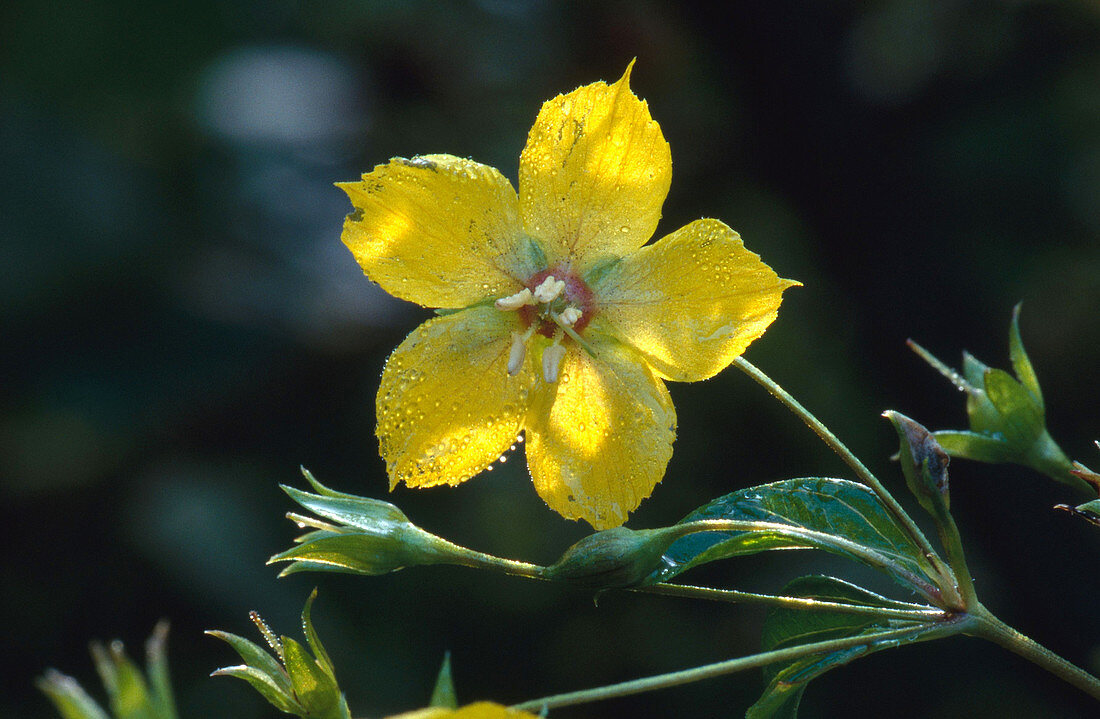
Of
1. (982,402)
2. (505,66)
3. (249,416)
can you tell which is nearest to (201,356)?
(249,416)

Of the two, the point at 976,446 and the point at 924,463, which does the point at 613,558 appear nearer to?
the point at 924,463

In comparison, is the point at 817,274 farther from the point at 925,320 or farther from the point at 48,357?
the point at 48,357

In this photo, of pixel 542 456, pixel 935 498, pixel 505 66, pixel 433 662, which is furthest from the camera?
pixel 505 66

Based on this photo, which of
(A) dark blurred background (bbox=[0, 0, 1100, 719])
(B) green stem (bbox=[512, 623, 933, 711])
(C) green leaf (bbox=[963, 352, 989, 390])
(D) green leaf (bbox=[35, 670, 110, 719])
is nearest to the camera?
(D) green leaf (bbox=[35, 670, 110, 719])

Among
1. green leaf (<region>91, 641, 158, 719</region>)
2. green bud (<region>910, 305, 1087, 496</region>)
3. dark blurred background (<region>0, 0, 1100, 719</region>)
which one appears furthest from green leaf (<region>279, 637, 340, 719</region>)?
dark blurred background (<region>0, 0, 1100, 719</region>)

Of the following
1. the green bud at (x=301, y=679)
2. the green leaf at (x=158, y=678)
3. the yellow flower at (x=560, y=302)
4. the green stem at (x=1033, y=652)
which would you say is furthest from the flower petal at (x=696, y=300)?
the green leaf at (x=158, y=678)

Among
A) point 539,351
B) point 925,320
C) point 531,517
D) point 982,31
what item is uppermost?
point 982,31

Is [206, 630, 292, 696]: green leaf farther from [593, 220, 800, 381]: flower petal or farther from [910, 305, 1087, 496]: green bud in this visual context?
[910, 305, 1087, 496]: green bud

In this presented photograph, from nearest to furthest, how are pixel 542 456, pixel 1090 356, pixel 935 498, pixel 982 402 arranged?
pixel 935 498 → pixel 542 456 → pixel 982 402 → pixel 1090 356

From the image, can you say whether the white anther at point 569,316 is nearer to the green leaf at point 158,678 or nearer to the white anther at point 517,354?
the white anther at point 517,354
